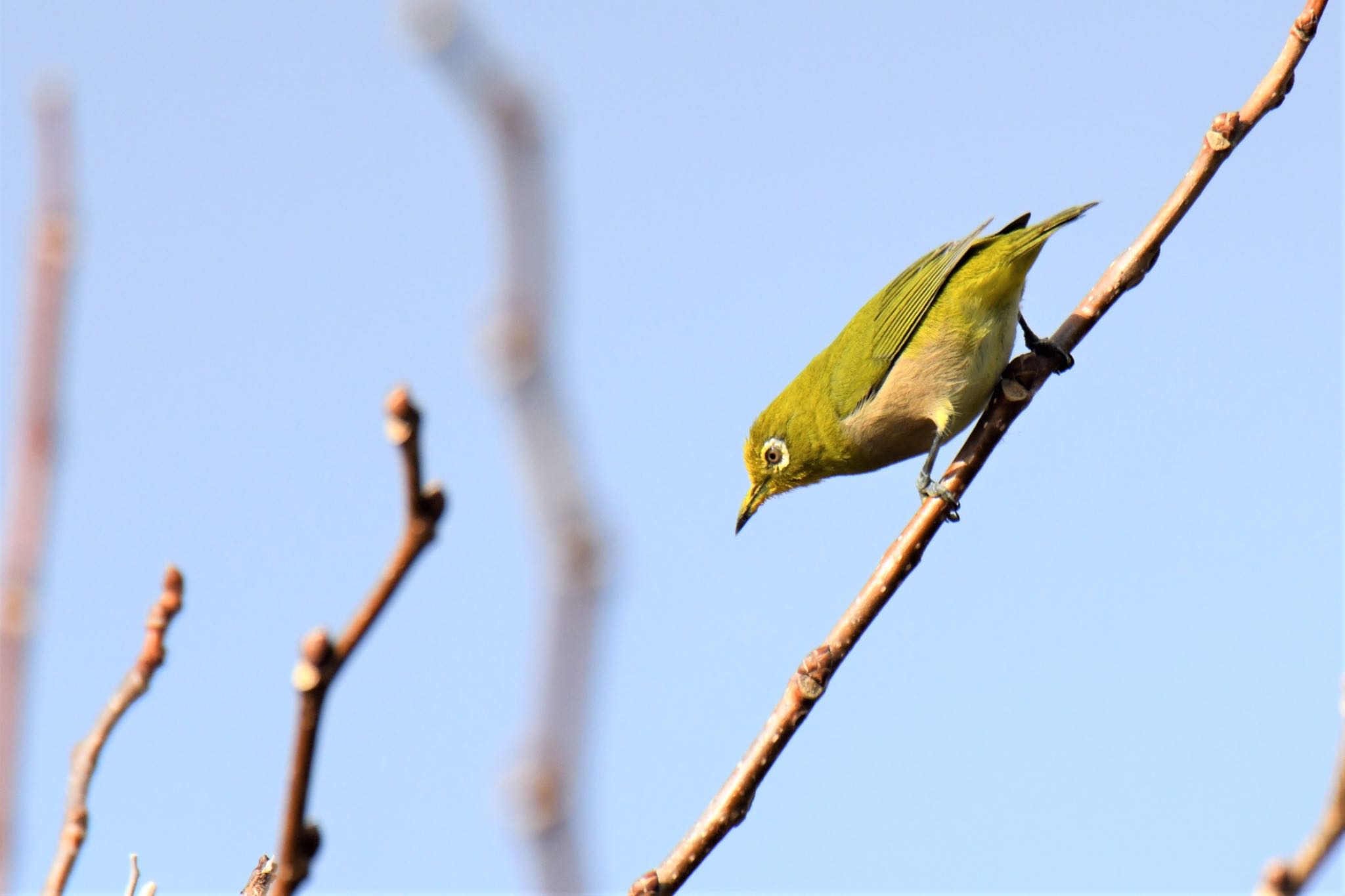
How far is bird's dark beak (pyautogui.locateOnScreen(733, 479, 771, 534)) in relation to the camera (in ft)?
31.6

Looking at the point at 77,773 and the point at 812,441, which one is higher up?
the point at 812,441

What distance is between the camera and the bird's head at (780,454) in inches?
359

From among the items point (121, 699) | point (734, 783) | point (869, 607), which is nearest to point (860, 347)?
point (869, 607)

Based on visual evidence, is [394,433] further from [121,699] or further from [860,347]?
[860,347]

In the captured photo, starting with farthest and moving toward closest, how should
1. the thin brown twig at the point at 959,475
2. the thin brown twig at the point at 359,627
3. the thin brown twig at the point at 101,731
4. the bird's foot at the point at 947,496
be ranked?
the bird's foot at the point at 947,496
the thin brown twig at the point at 959,475
the thin brown twig at the point at 101,731
the thin brown twig at the point at 359,627

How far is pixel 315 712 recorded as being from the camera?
1512 millimetres

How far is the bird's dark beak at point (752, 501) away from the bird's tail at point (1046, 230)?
267cm

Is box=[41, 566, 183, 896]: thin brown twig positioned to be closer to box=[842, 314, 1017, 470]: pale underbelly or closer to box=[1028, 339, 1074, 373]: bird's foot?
box=[1028, 339, 1074, 373]: bird's foot

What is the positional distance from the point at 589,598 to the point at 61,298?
1.09 m

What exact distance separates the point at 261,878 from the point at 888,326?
20.6 ft

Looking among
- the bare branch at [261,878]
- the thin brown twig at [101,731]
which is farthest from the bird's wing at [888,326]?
the thin brown twig at [101,731]

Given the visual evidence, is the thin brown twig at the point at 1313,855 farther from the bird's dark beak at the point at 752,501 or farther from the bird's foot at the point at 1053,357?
the bird's dark beak at the point at 752,501

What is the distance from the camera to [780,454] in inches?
367

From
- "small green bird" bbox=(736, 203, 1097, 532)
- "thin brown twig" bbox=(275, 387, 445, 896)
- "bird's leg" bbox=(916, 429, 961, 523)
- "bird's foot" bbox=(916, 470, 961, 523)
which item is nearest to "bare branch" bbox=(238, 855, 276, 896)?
"thin brown twig" bbox=(275, 387, 445, 896)
